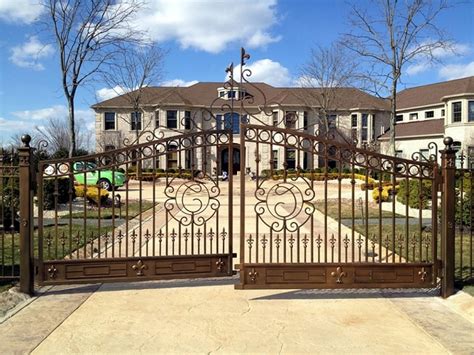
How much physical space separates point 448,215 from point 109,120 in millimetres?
42668

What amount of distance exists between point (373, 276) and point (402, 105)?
1802 inches

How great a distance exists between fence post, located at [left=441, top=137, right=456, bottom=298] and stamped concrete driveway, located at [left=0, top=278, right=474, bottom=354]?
0.73ft

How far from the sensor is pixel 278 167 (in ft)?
143

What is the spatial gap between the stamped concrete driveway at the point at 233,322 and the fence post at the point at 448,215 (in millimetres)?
222

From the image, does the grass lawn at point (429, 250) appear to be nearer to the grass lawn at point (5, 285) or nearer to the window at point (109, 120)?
the grass lawn at point (5, 285)

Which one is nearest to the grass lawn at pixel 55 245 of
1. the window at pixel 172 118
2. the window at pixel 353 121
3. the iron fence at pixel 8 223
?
the iron fence at pixel 8 223

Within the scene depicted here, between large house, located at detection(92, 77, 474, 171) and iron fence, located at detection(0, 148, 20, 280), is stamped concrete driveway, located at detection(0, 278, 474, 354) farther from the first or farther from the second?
large house, located at detection(92, 77, 474, 171)

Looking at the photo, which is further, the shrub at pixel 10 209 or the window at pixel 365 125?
the window at pixel 365 125

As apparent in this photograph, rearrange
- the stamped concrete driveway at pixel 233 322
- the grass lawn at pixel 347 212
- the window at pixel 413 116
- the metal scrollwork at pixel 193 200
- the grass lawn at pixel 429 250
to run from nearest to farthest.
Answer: the stamped concrete driveway at pixel 233 322 < the metal scrollwork at pixel 193 200 < the grass lawn at pixel 429 250 < the grass lawn at pixel 347 212 < the window at pixel 413 116

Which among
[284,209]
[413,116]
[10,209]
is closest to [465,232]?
[284,209]

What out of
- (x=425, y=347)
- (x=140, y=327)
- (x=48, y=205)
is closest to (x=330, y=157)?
(x=425, y=347)

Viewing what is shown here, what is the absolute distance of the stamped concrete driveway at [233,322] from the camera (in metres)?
4.06

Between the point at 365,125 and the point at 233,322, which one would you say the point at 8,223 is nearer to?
the point at 233,322

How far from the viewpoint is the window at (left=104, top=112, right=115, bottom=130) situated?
44656 millimetres
